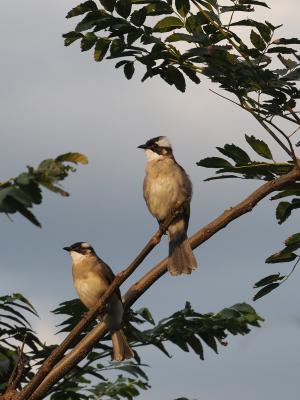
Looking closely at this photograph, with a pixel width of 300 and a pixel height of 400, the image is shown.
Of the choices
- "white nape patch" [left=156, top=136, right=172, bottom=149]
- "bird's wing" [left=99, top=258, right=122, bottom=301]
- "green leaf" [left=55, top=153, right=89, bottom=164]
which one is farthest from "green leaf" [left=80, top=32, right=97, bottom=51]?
"bird's wing" [left=99, top=258, right=122, bottom=301]

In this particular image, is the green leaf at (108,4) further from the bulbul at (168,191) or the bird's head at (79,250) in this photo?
the bird's head at (79,250)

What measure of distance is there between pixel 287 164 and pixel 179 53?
1386 millimetres

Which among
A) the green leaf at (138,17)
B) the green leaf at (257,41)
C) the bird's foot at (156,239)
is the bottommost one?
the bird's foot at (156,239)

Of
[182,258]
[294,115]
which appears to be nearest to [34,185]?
[294,115]

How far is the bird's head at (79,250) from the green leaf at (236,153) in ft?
19.0

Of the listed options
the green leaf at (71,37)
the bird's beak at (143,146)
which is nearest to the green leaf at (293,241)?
the green leaf at (71,37)

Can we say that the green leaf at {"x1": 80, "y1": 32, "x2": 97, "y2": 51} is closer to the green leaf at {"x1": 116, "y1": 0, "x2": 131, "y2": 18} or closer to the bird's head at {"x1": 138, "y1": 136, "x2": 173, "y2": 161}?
the green leaf at {"x1": 116, "y1": 0, "x2": 131, "y2": 18}

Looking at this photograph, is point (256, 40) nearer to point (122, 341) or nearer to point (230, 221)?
point (230, 221)

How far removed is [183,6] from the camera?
6.00 meters

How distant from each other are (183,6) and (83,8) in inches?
28.9

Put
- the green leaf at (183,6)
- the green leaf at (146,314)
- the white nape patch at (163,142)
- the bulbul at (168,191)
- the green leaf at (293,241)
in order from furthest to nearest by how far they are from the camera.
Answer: the white nape patch at (163,142)
the bulbul at (168,191)
the green leaf at (146,314)
the green leaf at (183,6)
the green leaf at (293,241)

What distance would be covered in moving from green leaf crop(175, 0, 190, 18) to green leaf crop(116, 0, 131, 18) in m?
0.36

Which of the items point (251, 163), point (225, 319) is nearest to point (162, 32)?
point (251, 163)

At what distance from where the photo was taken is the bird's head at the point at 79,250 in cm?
1086
